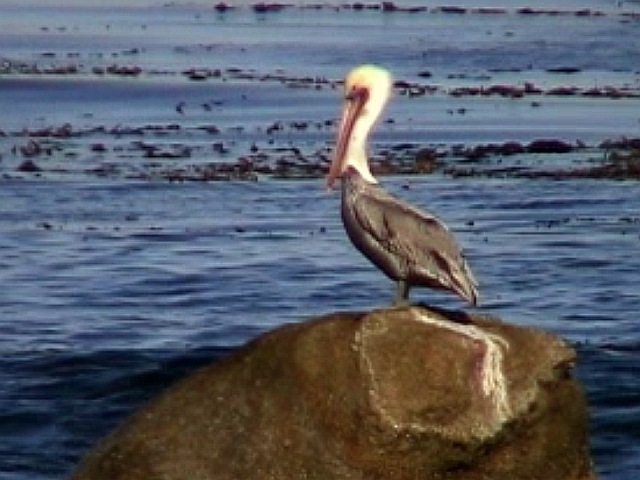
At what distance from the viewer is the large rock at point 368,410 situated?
10148 millimetres

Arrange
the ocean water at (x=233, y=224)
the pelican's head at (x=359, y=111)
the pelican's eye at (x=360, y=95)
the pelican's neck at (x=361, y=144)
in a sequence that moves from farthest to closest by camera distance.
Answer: the ocean water at (x=233, y=224) < the pelican's eye at (x=360, y=95) < the pelican's head at (x=359, y=111) < the pelican's neck at (x=361, y=144)

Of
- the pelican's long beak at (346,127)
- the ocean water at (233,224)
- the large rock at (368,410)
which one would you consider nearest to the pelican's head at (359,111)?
the pelican's long beak at (346,127)

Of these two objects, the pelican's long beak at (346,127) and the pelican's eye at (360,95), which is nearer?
the pelican's long beak at (346,127)

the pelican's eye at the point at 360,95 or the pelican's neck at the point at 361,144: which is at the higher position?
the pelican's eye at the point at 360,95

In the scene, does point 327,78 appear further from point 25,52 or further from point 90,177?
point 90,177

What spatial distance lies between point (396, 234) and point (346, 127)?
0.73m

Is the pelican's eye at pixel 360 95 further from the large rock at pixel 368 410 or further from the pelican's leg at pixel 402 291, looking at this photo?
the large rock at pixel 368 410

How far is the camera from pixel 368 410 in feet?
33.2

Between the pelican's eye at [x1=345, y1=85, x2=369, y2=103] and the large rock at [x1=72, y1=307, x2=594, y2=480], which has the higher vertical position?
the pelican's eye at [x1=345, y1=85, x2=369, y2=103]

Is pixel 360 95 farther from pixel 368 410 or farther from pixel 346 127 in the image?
pixel 368 410

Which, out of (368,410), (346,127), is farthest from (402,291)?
(368,410)

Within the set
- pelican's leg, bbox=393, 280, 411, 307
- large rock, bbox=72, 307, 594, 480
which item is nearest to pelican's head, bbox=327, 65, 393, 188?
pelican's leg, bbox=393, 280, 411, 307

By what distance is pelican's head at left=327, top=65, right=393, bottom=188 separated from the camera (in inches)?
451

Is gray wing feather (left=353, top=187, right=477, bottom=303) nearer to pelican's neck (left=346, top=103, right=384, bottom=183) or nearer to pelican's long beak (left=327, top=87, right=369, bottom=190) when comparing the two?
pelican's neck (left=346, top=103, right=384, bottom=183)
